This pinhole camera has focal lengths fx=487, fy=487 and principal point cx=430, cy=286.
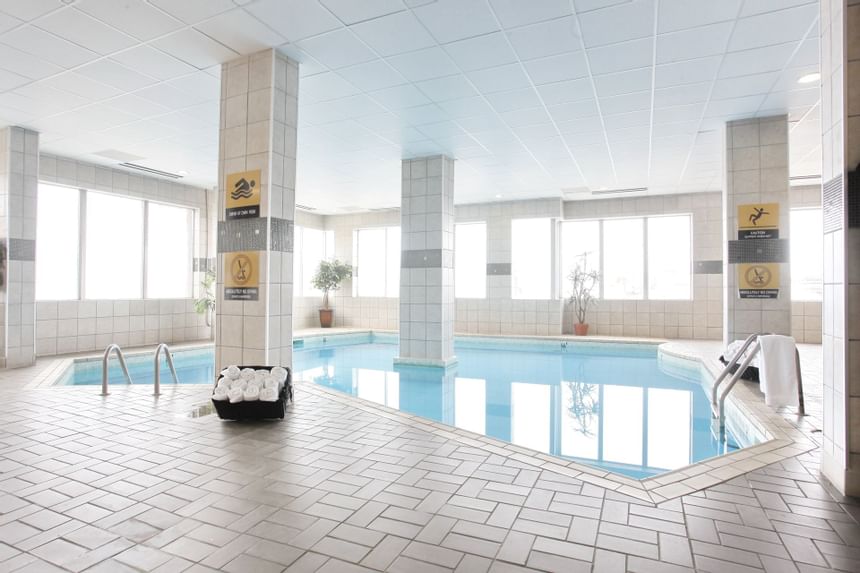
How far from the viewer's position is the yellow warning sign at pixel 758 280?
577cm

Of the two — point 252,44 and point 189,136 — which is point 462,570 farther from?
point 189,136

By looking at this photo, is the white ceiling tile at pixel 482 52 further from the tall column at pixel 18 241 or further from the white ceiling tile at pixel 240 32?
the tall column at pixel 18 241

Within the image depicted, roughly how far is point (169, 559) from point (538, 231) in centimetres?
1078

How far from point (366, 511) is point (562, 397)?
4147 mm

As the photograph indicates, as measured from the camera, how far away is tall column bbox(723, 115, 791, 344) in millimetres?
5770

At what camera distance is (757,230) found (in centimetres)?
585

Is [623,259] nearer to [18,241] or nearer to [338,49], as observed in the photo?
[338,49]

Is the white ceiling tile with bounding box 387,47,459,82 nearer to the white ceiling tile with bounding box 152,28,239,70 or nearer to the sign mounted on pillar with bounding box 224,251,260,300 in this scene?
the white ceiling tile with bounding box 152,28,239,70

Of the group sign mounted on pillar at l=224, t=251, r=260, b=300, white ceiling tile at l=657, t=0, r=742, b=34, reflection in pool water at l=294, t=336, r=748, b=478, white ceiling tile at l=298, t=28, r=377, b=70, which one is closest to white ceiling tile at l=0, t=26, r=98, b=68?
white ceiling tile at l=298, t=28, r=377, b=70

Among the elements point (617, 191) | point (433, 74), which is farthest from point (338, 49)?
point (617, 191)

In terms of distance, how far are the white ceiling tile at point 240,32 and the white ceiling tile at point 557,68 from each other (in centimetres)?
230

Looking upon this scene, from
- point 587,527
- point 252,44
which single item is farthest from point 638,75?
point 587,527

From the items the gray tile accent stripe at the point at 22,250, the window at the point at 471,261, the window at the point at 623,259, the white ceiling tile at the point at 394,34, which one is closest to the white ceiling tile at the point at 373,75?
the white ceiling tile at the point at 394,34

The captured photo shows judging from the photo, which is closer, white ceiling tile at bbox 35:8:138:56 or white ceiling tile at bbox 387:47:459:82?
white ceiling tile at bbox 35:8:138:56
